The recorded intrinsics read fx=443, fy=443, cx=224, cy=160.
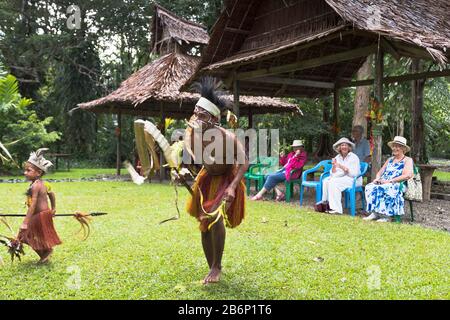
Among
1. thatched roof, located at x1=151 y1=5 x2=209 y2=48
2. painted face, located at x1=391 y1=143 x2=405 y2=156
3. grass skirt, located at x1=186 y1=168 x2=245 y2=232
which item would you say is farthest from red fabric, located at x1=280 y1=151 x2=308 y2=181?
thatched roof, located at x1=151 y1=5 x2=209 y2=48

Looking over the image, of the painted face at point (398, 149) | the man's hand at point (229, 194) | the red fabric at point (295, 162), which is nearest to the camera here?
the man's hand at point (229, 194)

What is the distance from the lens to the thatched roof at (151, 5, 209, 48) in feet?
51.1

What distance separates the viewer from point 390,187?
649 cm

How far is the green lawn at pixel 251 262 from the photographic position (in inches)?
139

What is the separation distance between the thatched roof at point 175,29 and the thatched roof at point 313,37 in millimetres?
4486

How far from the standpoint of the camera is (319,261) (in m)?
4.38

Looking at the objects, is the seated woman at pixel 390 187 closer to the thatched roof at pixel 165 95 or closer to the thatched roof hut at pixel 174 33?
the thatched roof at pixel 165 95

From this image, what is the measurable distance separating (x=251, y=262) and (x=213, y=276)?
758 mm

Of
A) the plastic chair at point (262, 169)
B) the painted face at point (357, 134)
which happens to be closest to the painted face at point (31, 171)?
the plastic chair at point (262, 169)

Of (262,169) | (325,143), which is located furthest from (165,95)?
(325,143)

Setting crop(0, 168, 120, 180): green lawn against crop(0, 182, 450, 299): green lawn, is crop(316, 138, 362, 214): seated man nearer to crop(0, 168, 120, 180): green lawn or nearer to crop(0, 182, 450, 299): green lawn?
crop(0, 182, 450, 299): green lawn

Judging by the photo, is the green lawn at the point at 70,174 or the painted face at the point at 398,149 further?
the green lawn at the point at 70,174

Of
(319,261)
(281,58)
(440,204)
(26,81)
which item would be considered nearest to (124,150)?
(26,81)

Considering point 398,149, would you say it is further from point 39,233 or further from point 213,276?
point 39,233
